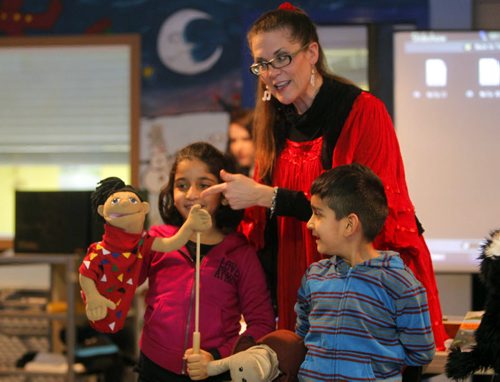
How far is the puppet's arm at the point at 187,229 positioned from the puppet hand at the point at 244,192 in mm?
73

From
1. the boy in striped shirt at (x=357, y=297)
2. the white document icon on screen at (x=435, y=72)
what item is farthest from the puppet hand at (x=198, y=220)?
the white document icon on screen at (x=435, y=72)

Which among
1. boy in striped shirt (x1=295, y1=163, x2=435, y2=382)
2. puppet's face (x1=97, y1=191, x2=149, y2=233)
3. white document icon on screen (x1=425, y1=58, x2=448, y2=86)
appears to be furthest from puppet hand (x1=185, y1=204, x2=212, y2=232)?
white document icon on screen (x1=425, y1=58, x2=448, y2=86)

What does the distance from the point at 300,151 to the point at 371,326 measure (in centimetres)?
56

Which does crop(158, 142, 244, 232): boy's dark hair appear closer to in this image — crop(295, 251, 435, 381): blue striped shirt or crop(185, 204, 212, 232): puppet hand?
crop(185, 204, 212, 232): puppet hand

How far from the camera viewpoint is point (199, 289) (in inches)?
79.9

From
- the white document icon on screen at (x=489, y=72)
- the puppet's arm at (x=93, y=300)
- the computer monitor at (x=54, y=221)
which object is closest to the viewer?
the puppet's arm at (x=93, y=300)

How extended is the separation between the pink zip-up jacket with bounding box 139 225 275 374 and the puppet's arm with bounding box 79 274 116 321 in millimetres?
226

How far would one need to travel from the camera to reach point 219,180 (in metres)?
2.13

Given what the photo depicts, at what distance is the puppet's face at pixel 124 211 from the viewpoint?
1.85 m

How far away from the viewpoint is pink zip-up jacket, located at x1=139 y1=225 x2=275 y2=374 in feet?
6.57

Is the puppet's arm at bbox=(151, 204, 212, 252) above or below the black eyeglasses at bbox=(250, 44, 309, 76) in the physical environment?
below

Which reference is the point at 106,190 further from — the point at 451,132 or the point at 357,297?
the point at 451,132

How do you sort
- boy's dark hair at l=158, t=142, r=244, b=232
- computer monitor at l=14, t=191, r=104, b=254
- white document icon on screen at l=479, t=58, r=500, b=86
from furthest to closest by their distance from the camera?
computer monitor at l=14, t=191, r=104, b=254 → white document icon on screen at l=479, t=58, r=500, b=86 → boy's dark hair at l=158, t=142, r=244, b=232

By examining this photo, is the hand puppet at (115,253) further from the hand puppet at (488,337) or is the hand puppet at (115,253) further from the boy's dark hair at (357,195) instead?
the hand puppet at (488,337)
